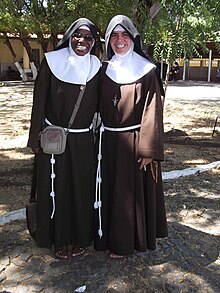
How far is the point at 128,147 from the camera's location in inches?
115

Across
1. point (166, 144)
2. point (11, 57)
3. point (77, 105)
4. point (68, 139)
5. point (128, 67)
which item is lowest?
point (166, 144)

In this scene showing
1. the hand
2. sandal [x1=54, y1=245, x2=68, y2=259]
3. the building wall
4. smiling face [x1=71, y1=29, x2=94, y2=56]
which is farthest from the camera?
the building wall

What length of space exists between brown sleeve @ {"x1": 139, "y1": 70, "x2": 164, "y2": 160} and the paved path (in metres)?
0.89

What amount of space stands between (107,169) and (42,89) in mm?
763

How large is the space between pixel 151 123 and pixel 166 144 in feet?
16.1

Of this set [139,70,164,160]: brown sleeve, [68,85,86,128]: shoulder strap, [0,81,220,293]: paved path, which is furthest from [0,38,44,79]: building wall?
[139,70,164,160]: brown sleeve

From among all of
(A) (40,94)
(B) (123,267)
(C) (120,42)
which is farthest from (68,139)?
(B) (123,267)

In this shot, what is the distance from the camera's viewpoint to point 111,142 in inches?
117

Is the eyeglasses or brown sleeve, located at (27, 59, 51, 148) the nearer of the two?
the eyeglasses

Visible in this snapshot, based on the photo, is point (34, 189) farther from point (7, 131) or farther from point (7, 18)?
point (7, 18)

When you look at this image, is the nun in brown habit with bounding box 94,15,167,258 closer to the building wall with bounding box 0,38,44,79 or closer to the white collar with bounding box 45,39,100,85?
the white collar with bounding box 45,39,100,85

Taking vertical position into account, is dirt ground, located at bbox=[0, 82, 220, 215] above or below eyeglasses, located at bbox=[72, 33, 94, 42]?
below

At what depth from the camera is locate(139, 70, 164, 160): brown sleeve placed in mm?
2820

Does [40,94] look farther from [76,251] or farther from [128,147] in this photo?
[76,251]
